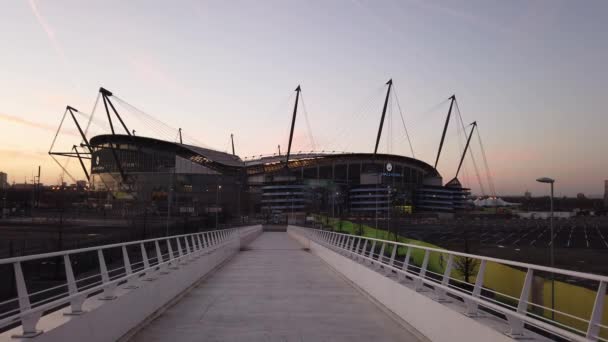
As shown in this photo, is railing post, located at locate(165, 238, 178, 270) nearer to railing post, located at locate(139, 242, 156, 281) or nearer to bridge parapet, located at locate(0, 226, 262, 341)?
bridge parapet, located at locate(0, 226, 262, 341)

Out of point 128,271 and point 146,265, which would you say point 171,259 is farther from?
point 128,271

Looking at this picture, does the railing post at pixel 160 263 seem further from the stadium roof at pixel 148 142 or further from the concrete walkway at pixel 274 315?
the stadium roof at pixel 148 142

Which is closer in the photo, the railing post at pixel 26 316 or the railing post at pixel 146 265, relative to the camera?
the railing post at pixel 26 316

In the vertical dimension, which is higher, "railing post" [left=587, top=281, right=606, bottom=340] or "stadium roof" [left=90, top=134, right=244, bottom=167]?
"stadium roof" [left=90, top=134, right=244, bottom=167]

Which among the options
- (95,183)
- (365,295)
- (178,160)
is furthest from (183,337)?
(95,183)

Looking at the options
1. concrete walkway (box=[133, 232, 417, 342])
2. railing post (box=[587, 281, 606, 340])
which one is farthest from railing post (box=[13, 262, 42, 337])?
railing post (box=[587, 281, 606, 340])

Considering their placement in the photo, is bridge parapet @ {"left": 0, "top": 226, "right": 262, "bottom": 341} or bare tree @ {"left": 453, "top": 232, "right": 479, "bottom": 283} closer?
bridge parapet @ {"left": 0, "top": 226, "right": 262, "bottom": 341}

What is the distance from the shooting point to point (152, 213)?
144 m

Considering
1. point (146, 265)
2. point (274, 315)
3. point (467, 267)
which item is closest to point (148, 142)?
point (467, 267)

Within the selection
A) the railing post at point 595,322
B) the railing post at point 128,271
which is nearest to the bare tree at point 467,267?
the railing post at point 128,271

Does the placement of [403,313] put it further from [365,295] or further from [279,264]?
[279,264]

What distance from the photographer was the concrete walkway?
34.7 feet

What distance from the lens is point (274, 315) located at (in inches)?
503

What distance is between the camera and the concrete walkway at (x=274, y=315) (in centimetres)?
1059
